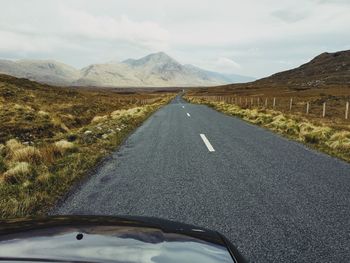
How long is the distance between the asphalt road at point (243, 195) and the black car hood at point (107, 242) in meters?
1.51

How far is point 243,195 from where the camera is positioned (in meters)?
5.66

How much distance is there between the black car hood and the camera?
71.0 inches

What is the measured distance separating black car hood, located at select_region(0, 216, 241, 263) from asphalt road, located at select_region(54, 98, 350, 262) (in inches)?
59.5

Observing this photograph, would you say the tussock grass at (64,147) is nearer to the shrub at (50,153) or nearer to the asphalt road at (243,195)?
the shrub at (50,153)

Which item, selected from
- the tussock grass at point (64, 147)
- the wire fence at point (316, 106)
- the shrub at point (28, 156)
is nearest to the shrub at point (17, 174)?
the shrub at point (28, 156)

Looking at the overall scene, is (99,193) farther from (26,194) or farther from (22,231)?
(22,231)

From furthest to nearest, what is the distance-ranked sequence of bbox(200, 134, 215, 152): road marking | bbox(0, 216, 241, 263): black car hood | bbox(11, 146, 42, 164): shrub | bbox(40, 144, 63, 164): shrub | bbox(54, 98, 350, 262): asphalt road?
1. bbox(200, 134, 215, 152): road marking
2. bbox(40, 144, 63, 164): shrub
3. bbox(11, 146, 42, 164): shrub
4. bbox(54, 98, 350, 262): asphalt road
5. bbox(0, 216, 241, 263): black car hood

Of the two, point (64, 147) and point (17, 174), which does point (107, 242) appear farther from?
point (64, 147)

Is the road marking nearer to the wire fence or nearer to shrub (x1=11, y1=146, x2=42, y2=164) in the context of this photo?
shrub (x1=11, y1=146, x2=42, y2=164)

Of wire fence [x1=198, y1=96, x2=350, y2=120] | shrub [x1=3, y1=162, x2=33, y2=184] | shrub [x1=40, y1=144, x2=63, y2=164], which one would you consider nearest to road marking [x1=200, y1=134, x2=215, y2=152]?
shrub [x1=40, y1=144, x2=63, y2=164]

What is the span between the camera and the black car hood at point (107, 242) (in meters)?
1.80

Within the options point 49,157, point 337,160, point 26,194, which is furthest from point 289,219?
point 49,157

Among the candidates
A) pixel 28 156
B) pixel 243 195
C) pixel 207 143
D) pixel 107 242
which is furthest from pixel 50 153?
pixel 107 242

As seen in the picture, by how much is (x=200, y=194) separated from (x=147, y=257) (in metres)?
3.94
